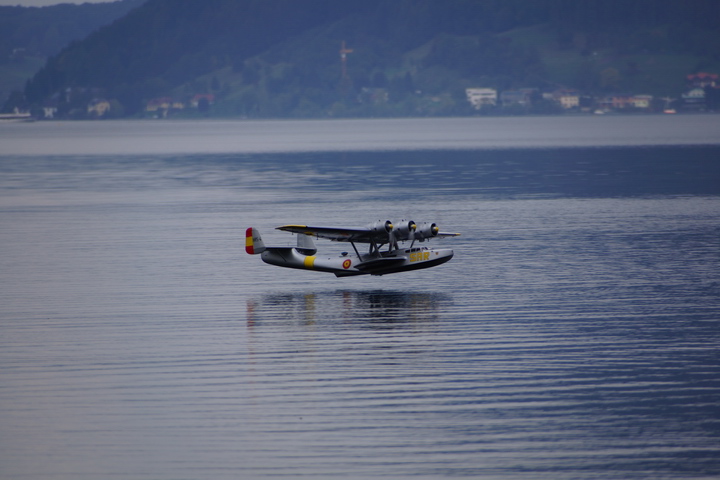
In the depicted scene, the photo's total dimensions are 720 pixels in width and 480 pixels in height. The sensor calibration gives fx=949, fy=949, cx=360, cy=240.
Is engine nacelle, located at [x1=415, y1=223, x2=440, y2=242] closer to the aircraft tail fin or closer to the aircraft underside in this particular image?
the aircraft underside

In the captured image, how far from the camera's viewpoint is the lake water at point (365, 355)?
66.5 feet

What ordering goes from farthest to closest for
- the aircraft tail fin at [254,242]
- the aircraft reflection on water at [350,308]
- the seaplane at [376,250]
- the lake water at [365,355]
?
1. the aircraft tail fin at [254,242]
2. the seaplane at [376,250]
3. the aircraft reflection on water at [350,308]
4. the lake water at [365,355]

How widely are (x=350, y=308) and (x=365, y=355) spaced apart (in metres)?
7.61

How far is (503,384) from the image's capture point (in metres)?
24.6

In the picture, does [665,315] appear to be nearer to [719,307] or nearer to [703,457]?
[719,307]

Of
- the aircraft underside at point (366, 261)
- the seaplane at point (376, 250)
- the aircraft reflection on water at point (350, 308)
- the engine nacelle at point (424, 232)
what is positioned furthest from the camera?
the aircraft underside at point (366, 261)

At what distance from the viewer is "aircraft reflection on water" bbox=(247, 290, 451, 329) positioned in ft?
108

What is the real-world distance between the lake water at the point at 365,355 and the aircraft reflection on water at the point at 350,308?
0.18 m

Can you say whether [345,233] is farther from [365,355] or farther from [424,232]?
[365,355]

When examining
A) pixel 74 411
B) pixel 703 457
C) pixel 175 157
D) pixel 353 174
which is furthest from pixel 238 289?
pixel 175 157

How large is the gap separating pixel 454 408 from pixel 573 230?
37.1 metres

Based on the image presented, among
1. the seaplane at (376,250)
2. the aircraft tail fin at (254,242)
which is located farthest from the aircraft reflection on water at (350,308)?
the aircraft tail fin at (254,242)

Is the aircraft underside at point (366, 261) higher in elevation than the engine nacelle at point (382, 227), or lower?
lower

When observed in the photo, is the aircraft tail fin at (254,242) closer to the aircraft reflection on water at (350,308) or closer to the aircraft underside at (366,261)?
the aircraft underside at (366,261)
